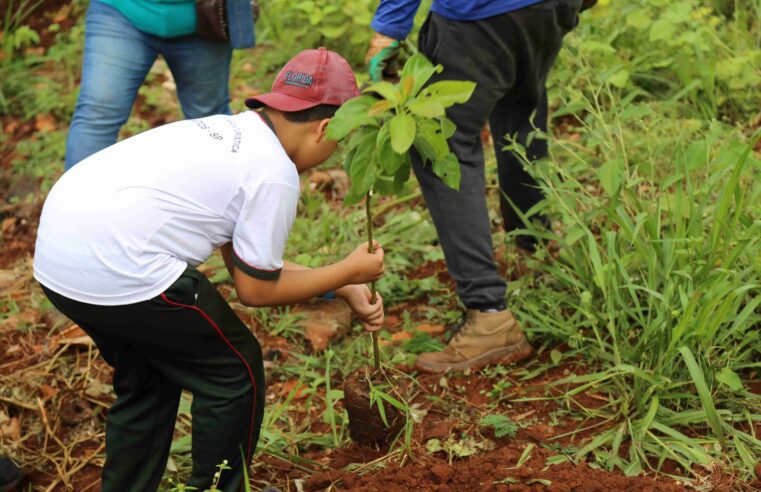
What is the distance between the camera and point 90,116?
136 inches

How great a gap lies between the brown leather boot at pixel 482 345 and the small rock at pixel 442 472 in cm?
70

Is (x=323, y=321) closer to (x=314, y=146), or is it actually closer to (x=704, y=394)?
(x=314, y=146)

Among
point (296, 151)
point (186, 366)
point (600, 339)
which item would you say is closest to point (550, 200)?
point (600, 339)

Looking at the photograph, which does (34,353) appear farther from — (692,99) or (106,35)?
(692,99)

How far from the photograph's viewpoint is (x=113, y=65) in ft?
11.3

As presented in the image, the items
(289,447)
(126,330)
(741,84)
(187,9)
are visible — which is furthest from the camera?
(741,84)

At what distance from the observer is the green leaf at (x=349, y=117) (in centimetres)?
210

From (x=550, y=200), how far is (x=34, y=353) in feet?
6.42

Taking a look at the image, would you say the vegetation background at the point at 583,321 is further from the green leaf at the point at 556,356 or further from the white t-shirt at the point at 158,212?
the white t-shirt at the point at 158,212

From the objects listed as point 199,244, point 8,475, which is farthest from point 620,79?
point 8,475

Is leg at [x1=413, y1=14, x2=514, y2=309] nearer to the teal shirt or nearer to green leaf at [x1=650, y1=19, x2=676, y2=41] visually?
the teal shirt

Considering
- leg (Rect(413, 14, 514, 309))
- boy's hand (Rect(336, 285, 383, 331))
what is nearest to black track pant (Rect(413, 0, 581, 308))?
leg (Rect(413, 14, 514, 309))

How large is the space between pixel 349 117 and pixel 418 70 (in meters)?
0.30

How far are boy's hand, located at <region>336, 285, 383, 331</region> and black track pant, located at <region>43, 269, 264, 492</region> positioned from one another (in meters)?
0.30
